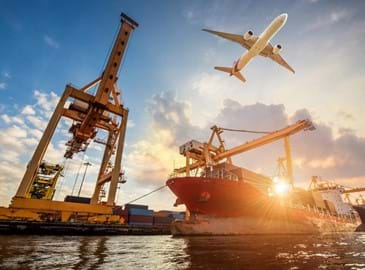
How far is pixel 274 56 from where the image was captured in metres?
18.4

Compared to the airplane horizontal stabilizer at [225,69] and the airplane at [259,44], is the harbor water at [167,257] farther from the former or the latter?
the airplane horizontal stabilizer at [225,69]

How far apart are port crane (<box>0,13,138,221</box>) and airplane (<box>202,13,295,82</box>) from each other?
8813mm

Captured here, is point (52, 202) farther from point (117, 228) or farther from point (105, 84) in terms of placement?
point (105, 84)

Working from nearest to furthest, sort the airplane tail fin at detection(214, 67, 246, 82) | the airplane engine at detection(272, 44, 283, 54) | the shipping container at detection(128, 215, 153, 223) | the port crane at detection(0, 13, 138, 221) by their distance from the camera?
the port crane at detection(0, 13, 138, 221) → the airplane engine at detection(272, 44, 283, 54) → the airplane tail fin at detection(214, 67, 246, 82) → the shipping container at detection(128, 215, 153, 223)

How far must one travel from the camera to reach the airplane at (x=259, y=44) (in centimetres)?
1421

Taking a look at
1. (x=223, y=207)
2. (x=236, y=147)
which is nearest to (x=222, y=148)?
(x=236, y=147)

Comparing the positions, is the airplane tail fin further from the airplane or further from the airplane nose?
the airplane nose

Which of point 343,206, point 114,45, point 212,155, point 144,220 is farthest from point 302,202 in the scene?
point 114,45

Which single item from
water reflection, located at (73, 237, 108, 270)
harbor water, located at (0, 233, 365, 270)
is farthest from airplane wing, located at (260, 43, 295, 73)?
water reflection, located at (73, 237, 108, 270)

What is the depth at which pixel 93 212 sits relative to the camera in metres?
13.7

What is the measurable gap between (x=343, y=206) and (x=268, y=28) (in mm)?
35789

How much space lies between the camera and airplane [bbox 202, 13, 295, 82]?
46.6 ft

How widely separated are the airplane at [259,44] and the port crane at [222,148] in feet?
19.2

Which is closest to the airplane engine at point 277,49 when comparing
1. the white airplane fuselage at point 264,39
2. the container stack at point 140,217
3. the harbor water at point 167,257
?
the white airplane fuselage at point 264,39
